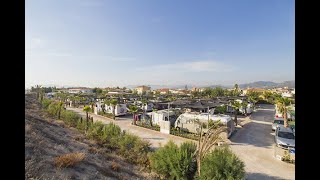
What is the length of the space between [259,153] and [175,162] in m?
6.41

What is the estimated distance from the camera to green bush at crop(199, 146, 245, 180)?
20.9 ft

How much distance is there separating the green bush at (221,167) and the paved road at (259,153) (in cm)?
150

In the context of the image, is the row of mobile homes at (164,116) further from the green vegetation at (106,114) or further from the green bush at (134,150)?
the green vegetation at (106,114)

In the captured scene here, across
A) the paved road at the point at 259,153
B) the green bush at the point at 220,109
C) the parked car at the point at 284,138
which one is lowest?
the paved road at the point at 259,153

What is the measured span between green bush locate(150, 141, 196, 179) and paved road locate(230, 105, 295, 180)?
279cm

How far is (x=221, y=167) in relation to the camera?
652 cm

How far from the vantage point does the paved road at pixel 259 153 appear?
8648 millimetres

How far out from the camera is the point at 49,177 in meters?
6.46

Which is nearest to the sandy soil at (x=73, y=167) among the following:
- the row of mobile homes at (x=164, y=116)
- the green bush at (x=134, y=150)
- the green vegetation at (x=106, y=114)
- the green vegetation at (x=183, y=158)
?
the green bush at (x=134, y=150)

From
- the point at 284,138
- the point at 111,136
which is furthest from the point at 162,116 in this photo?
the point at 284,138

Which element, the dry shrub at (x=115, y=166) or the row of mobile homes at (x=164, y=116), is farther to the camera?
the row of mobile homes at (x=164, y=116)
